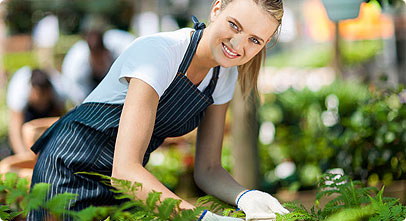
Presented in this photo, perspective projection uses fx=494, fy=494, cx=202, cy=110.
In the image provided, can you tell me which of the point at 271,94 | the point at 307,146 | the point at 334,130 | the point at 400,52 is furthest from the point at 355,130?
the point at 400,52

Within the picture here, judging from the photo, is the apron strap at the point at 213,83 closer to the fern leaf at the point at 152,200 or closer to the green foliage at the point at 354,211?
the green foliage at the point at 354,211

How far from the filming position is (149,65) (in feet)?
4.36

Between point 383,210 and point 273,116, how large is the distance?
298 cm

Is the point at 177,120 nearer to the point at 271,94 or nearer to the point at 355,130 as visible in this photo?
the point at 355,130

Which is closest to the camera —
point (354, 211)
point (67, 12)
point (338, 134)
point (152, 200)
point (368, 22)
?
point (152, 200)

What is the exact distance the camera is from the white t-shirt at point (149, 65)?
4.35ft

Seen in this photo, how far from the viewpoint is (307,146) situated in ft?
13.0

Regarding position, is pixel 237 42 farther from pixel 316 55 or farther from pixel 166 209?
pixel 316 55

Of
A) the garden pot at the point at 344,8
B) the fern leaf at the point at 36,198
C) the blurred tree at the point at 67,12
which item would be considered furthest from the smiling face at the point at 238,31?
the blurred tree at the point at 67,12

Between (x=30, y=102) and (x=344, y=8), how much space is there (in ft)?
8.71

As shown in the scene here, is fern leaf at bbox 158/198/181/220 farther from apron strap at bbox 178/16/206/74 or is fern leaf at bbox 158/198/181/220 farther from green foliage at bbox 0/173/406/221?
apron strap at bbox 178/16/206/74

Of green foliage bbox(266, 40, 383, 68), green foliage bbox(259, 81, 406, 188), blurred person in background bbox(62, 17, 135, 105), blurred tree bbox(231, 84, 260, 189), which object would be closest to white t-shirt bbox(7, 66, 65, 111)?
blurred person in background bbox(62, 17, 135, 105)

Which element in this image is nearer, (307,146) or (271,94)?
(307,146)

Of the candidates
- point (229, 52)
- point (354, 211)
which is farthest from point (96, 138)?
point (354, 211)
